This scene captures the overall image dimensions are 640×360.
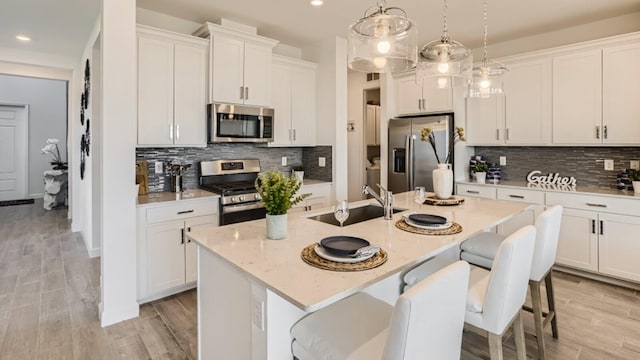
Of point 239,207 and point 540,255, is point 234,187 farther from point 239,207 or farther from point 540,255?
point 540,255

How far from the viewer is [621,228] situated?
3.21m

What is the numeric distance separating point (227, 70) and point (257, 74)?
0.36 metres

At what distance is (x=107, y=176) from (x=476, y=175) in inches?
160

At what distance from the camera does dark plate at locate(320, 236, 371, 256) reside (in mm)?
1415

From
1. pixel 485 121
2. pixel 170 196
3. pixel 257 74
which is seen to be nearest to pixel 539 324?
pixel 485 121

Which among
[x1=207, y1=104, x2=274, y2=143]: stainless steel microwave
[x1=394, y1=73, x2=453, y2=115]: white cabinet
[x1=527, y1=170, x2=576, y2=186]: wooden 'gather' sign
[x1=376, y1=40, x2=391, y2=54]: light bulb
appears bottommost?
[x1=527, y1=170, x2=576, y2=186]: wooden 'gather' sign

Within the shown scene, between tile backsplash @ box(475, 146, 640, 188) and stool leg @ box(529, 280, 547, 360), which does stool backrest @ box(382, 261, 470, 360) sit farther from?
tile backsplash @ box(475, 146, 640, 188)

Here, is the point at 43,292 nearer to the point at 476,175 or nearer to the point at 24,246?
the point at 24,246

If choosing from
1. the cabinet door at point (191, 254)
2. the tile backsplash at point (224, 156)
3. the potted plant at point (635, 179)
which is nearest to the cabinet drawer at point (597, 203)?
the potted plant at point (635, 179)

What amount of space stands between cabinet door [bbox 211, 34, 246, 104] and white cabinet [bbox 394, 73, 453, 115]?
226cm

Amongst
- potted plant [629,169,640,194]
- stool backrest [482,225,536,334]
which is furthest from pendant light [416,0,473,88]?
potted plant [629,169,640,194]

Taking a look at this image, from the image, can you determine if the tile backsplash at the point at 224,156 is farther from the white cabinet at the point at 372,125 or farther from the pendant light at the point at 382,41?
the pendant light at the point at 382,41

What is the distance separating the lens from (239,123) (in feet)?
12.1

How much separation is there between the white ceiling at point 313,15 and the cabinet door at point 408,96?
716 mm
